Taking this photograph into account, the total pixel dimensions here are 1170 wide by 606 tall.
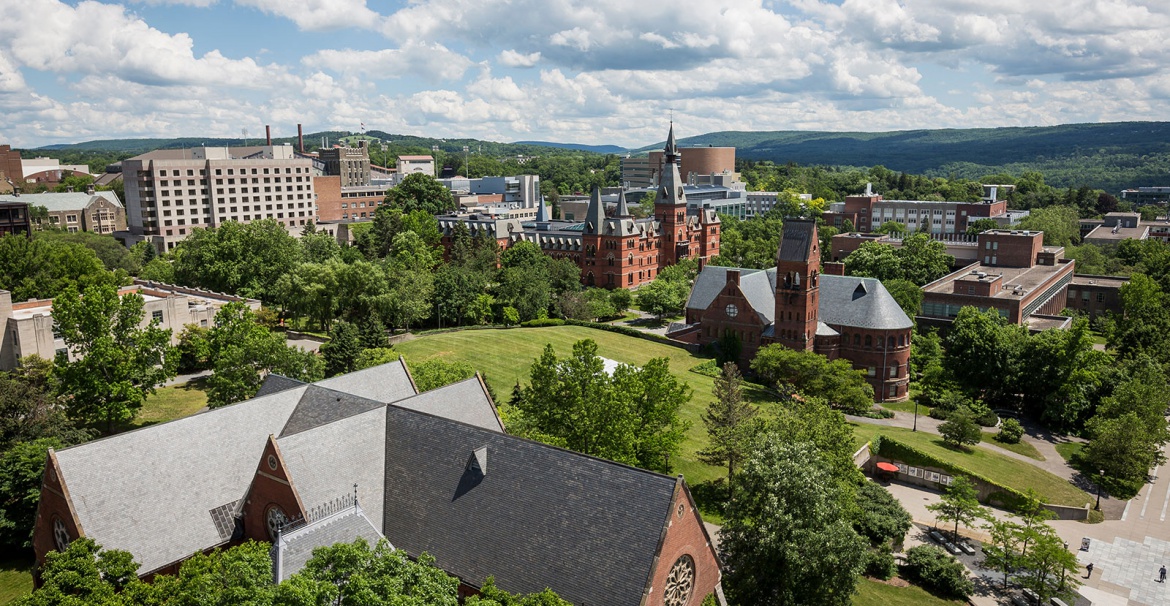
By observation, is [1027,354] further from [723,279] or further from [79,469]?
[79,469]

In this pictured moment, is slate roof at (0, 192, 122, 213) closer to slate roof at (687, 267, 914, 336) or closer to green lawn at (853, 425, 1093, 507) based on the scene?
slate roof at (687, 267, 914, 336)

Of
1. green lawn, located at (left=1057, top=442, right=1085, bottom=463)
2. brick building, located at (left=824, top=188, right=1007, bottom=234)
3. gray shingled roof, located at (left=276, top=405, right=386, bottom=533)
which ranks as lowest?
green lawn, located at (left=1057, top=442, right=1085, bottom=463)

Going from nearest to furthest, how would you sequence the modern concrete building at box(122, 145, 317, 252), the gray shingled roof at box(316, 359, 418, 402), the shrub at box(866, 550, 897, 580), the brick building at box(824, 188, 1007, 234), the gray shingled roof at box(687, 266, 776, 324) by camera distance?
the gray shingled roof at box(316, 359, 418, 402) → the shrub at box(866, 550, 897, 580) → the gray shingled roof at box(687, 266, 776, 324) → the modern concrete building at box(122, 145, 317, 252) → the brick building at box(824, 188, 1007, 234)

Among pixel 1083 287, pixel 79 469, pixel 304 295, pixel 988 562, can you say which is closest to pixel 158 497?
pixel 79 469

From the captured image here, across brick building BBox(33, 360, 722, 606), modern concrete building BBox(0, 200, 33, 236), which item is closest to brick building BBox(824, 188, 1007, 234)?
modern concrete building BBox(0, 200, 33, 236)

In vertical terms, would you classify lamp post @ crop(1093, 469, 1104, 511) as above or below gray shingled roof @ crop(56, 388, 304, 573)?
below

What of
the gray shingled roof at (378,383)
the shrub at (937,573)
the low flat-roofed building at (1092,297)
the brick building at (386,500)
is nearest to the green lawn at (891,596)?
the shrub at (937,573)
